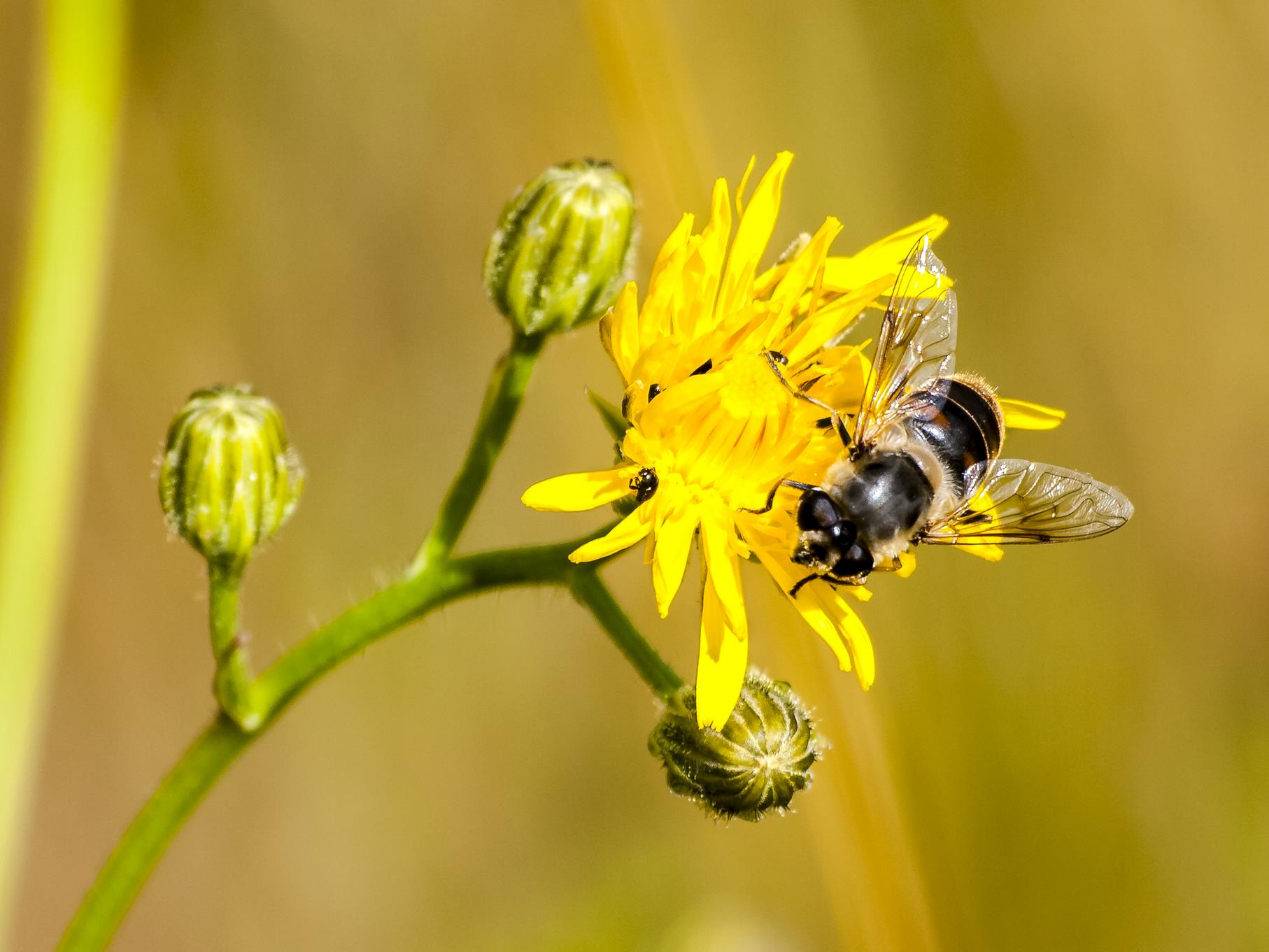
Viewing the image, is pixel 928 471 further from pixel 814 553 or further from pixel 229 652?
pixel 229 652

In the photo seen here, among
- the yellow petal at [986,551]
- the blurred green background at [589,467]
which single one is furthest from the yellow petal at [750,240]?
the blurred green background at [589,467]

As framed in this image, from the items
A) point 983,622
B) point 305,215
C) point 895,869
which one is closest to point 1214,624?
point 983,622

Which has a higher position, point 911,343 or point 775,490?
point 911,343

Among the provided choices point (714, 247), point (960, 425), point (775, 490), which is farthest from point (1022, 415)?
point (714, 247)

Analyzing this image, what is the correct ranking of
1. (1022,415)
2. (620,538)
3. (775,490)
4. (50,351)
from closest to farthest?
(620,538), (775,490), (1022,415), (50,351)

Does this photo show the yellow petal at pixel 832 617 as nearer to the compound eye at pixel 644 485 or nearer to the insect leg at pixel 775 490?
the insect leg at pixel 775 490

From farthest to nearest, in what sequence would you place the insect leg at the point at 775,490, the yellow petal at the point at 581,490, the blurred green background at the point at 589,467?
the blurred green background at the point at 589,467
the insect leg at the point at 775,490
the yellow petal at the point at 581,490
